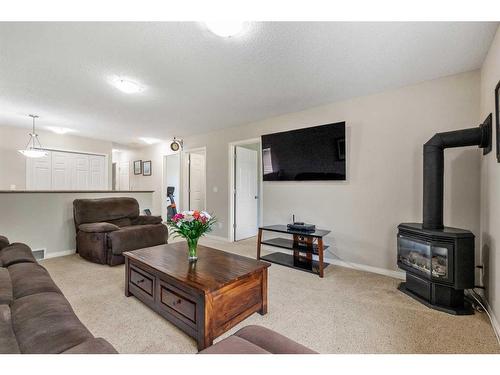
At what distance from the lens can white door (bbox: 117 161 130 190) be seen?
7348mm

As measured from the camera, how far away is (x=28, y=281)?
4.93 feet

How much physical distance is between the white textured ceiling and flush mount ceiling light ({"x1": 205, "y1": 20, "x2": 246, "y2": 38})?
13 centimetres

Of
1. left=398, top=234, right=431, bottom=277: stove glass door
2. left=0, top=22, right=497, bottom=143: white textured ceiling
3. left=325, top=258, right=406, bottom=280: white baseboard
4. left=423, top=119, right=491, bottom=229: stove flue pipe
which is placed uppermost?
left=0, top=22, right=497, bottom=143: white textured ceiling

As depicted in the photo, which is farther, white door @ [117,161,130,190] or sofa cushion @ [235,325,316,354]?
white door @ [117,161,130,190]

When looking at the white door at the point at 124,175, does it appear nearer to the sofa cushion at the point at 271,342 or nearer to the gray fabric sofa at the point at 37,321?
the gray fabric sofa at the point at 37,321

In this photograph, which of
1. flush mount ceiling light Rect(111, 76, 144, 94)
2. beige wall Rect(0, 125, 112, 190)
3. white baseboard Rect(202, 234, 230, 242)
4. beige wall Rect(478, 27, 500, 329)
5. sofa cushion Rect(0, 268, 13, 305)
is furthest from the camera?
white baseboard Rect(202, 234, 230, 242)

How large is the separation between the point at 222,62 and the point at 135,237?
2.68 meters

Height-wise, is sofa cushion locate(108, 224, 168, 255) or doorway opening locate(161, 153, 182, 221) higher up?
doorway opening locate(161, 153, 182, 221)

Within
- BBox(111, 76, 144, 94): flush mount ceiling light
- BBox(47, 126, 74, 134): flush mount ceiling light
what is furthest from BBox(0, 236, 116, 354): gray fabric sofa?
BBox(47, 126, 74, 134): flush mount ceiling light

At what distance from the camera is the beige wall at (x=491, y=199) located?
182 centimetres

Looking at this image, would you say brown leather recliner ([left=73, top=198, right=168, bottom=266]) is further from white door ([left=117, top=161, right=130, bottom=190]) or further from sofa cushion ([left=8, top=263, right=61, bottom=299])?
white door ([left=117, top=161, right=130, bottom=190])

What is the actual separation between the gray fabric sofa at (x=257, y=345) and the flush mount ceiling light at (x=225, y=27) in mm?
1926

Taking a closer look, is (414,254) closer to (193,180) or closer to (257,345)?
(257,345)
